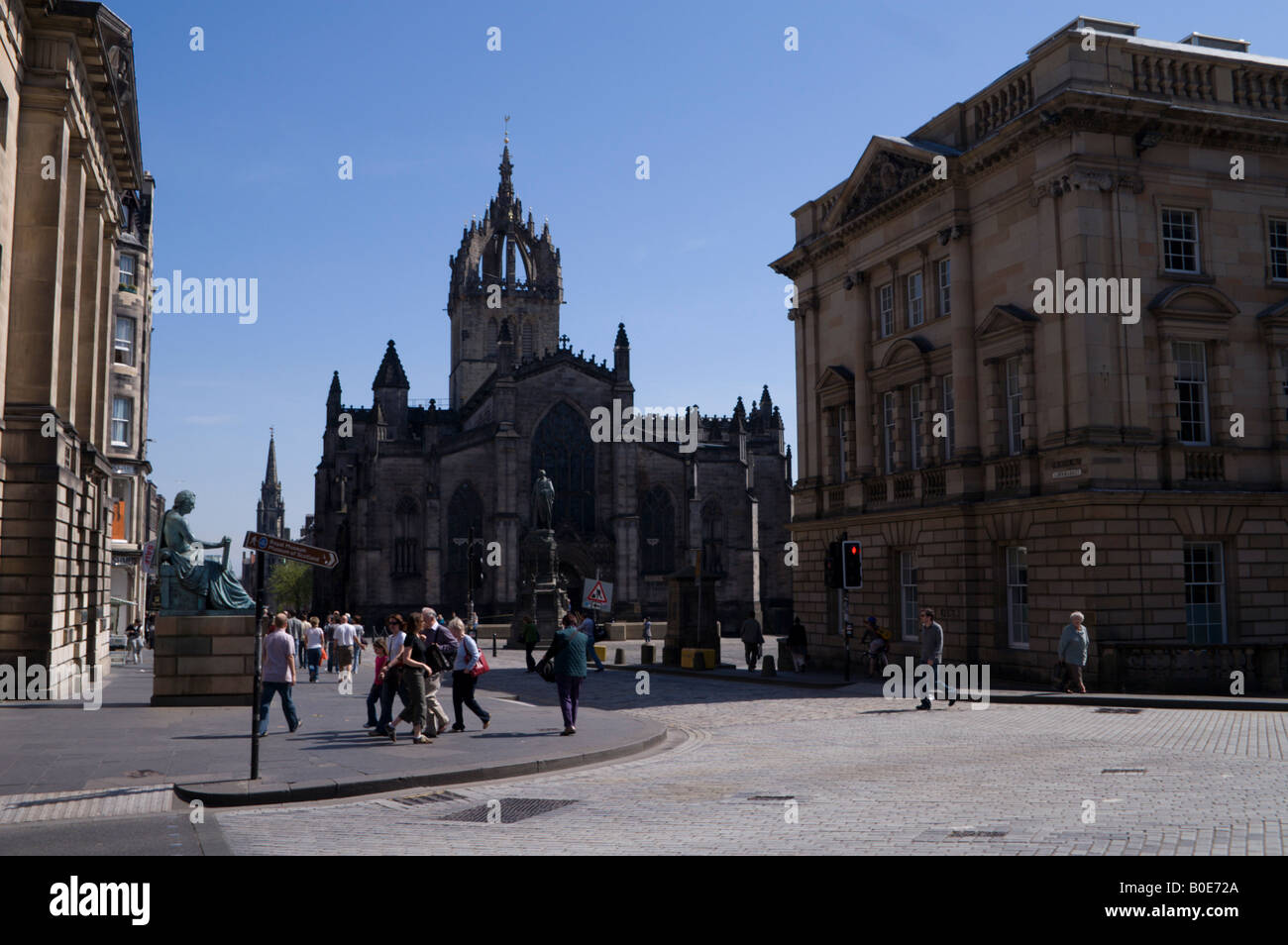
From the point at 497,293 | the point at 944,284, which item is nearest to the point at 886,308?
the point at 944,284

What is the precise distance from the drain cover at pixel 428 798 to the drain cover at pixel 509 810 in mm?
531

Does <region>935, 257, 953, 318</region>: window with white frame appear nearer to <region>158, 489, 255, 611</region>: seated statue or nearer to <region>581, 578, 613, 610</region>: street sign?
<region>581, 578, 613, 610</region>: street sign

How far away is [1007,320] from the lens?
25453mm

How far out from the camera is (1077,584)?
22875 millimetres

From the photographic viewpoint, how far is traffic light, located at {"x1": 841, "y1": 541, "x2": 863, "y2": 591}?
2322 cm

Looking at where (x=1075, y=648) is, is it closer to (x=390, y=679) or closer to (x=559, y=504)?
(x=390, y=679)

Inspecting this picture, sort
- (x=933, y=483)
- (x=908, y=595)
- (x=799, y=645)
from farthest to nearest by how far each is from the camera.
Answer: (x=799, y=645) → (x=908, y=595) → (x=933, y=483)

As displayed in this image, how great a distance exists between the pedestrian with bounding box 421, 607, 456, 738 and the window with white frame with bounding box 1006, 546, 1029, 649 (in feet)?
45.4

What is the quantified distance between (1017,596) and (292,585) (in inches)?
5067

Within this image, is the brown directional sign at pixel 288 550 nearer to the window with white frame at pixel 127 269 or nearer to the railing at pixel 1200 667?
the railing at pixel 1200 667

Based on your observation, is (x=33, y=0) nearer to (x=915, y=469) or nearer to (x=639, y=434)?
(x=915, y=469)


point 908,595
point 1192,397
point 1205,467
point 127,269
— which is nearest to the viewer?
point 1205,467
